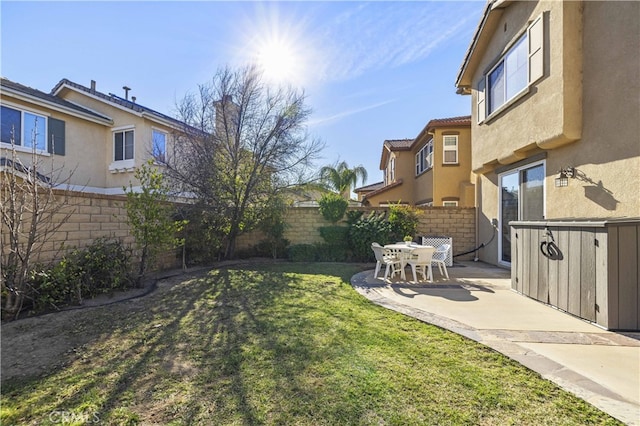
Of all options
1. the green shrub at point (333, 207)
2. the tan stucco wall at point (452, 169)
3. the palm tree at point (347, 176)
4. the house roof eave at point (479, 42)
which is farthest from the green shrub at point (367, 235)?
the palm tree at point (347, 176)

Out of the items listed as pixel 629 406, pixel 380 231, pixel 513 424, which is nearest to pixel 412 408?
pixel 513 424

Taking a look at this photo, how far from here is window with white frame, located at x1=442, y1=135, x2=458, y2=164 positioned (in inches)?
590

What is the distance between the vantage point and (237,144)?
11.1 m

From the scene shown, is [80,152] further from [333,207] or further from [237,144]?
[333,207]

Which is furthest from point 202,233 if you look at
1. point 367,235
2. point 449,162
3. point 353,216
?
point 449,162

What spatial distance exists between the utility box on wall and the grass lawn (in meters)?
2.34

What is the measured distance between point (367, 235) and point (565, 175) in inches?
245

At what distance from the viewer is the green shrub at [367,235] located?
11094 millimetres

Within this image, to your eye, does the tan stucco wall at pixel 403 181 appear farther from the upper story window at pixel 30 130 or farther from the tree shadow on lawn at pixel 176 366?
the upper story window at pixel 30 130

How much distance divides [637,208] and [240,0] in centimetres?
986

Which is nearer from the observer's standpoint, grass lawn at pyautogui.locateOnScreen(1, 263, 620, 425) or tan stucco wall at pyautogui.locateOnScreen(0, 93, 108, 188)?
grass lawn at pyautogui.locateOnScreen(1, 263, 620, 425)

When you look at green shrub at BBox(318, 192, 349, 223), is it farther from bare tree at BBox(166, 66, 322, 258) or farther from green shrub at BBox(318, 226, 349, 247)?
bare tree at BBox(166, 66, 322, 258)

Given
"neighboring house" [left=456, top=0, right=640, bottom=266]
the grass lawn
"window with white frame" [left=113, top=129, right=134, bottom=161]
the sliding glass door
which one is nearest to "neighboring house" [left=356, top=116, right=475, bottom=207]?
"neighboring house" [left=456, top=0, right=640, bottom=266]

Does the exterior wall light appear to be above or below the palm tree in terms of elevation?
below
